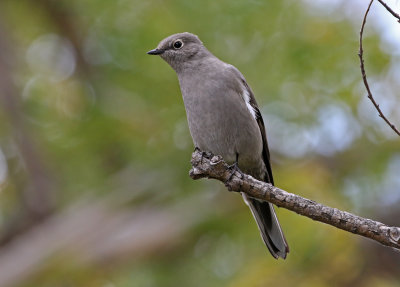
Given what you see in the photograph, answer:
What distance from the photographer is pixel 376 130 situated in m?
10.8

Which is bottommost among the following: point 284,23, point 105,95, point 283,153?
point 283,153

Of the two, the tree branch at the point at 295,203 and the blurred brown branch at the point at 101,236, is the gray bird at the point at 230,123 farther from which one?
the blurred brown branch at the point at 101,236

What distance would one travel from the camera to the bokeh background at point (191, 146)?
10.3m

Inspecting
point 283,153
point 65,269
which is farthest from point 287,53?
point 65,269

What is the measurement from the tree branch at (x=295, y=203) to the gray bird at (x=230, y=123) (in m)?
1.19

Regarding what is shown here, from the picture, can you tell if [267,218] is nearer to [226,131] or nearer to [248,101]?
[226,131]

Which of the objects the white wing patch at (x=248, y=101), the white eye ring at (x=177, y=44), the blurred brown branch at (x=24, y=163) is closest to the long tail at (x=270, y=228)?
the white wing patch at (x=248, y=101)

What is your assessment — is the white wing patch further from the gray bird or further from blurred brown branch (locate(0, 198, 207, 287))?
blurred brown branch (locate(0, 198, 207, 287))

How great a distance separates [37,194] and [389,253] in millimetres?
6607

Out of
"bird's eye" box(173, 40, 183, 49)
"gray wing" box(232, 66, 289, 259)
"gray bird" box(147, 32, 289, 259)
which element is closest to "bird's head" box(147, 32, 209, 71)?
"bird's eye" box(173, 40, 183, 49)

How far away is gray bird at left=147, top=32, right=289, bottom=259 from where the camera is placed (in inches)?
288

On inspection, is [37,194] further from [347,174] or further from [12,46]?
[347,174]

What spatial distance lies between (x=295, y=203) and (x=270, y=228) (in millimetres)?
2261

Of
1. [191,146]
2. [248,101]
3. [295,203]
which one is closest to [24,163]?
[191,146]
